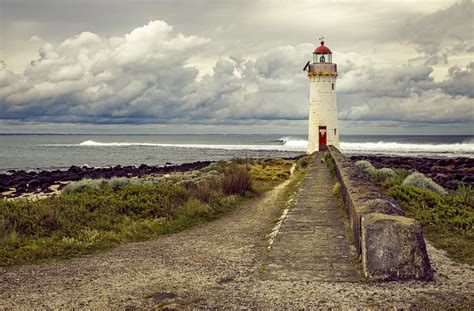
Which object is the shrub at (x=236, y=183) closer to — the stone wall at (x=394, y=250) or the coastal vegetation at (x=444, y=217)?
the coastal vegetation at (x=444, y=217)

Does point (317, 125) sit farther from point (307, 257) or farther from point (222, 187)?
point (307, 257)

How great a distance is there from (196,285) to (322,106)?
80.1 feet

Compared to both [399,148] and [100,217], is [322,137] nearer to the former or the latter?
[100,217]

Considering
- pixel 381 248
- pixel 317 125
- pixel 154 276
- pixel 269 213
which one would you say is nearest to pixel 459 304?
pixel 381 248

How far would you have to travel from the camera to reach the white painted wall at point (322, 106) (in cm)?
2866

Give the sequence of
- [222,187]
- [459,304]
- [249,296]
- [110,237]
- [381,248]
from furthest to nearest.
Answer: [222,187] < [110,237] < [381,248] < [249,296] < [459,304]

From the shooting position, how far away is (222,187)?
1253 cm

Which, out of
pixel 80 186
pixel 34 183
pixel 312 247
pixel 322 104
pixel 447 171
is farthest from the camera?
pixel 322 104

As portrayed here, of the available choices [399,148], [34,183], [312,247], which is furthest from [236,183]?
[399,148]

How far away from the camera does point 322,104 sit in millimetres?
28672

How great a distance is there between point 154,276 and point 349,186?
400 centimetres

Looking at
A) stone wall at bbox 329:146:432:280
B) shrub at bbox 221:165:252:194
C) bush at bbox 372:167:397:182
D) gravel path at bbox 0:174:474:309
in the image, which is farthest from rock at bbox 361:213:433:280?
bush at bbox 372:167:397:182

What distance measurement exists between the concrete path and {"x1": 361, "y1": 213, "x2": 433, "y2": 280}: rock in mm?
323

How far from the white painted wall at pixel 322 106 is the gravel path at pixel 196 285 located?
22206 millimetres
